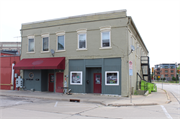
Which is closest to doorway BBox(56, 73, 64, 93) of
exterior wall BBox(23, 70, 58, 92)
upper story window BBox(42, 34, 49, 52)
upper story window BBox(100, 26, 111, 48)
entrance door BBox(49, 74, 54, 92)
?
exterior wall BBox(23, 70, 58, 92)

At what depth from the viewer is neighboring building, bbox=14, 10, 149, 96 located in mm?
15367

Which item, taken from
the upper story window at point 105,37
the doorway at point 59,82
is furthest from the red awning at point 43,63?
the upper story window at point 105,37

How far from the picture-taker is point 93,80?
16.9 m

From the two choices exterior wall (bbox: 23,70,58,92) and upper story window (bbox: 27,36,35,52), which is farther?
upper story window (bbox: 27,36,35,52)

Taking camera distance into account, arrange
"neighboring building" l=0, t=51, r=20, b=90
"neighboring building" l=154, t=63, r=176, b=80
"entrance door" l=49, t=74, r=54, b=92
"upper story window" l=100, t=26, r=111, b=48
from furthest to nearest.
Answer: "neighboring building" l=154, t=63, r=176, b=80, "neighboring building" l=0, t=51, r=20, b=90, "entrance door" l=49, t=74, r=54, b=92, "upper story window" l=100, t=26, r=111, b=48

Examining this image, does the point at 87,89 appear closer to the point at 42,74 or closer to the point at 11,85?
the point at 42,74

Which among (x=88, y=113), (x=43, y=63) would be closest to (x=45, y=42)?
(x=43, y=63)

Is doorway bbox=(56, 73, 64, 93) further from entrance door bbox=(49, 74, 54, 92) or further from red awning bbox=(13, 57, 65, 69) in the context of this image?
red awning bbox=(13, 57, 65, 69)

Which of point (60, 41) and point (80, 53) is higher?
point (60, 41)

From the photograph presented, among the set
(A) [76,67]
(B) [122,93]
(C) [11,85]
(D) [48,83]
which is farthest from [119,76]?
(C) [11,85]

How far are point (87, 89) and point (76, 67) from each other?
92.1 inches

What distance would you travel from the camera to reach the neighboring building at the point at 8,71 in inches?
790

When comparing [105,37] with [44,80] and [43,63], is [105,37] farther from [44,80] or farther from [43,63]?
[44,80]

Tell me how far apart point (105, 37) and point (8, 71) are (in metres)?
12.3
